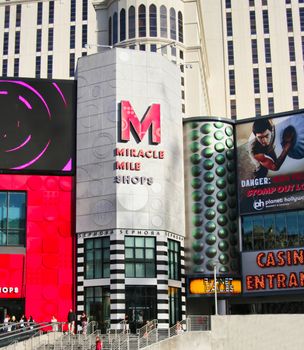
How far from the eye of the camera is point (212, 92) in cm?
13438

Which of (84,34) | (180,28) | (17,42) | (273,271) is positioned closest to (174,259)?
(273,271)

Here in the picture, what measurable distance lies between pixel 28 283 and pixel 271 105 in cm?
7826

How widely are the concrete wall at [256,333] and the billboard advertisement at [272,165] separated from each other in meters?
14.3

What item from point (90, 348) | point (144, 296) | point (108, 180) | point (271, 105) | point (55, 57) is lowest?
point (90, 348)

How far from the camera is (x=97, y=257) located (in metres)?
63.4

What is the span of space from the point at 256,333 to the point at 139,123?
21814 millimetres

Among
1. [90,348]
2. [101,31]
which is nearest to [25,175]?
[90,348]

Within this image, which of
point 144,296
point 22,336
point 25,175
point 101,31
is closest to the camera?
point 22,336

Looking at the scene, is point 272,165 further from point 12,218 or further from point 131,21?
point 131,21

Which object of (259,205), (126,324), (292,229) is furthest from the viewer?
(259,205)

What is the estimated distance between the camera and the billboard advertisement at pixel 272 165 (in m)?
69.3

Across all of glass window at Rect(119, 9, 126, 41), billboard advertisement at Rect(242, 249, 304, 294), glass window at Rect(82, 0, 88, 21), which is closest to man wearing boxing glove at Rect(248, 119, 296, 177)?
billboard advertisement at Rect(242, 249, 304, 294)

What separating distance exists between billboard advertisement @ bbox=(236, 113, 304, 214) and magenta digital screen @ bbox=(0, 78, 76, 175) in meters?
18.0

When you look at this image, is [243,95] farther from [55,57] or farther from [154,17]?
[55,57]
